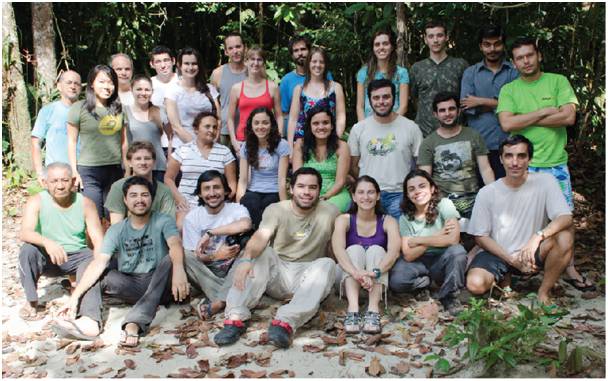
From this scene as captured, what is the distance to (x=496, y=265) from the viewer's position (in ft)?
16.3

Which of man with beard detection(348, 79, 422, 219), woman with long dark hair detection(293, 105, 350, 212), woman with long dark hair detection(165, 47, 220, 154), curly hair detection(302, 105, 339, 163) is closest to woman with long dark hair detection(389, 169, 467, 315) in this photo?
man with beard detection(348, 79, 422, 219)

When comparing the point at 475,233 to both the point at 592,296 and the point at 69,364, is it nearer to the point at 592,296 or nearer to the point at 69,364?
the point at 592,296

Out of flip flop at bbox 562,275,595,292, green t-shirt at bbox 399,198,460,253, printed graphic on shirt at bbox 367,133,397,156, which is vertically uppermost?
printed graphic on shirt at bbox 367,133,397,156

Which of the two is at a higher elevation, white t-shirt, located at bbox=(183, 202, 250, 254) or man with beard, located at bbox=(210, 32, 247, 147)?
man with beard, located at bbox=(210, 32, 247, 147)

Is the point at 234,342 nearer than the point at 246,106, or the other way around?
the point at 234,342

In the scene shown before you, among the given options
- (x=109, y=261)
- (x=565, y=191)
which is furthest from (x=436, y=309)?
(x=109, y=261)

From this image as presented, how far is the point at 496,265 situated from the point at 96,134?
3752 millimetres

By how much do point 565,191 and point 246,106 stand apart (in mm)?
3091

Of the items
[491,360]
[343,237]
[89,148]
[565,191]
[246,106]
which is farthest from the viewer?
[246,106]

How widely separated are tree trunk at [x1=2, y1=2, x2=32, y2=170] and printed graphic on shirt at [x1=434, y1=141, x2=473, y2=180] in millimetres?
6820

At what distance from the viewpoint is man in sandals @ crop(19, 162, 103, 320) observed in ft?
16.7

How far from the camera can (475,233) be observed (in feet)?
16.7

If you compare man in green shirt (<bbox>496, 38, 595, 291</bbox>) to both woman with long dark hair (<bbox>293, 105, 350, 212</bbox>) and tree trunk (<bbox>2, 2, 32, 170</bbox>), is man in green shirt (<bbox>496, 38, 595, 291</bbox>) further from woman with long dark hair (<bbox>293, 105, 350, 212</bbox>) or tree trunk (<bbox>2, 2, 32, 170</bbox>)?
tree trunk (<bbox>2, 2, 32, 170</bbox>)

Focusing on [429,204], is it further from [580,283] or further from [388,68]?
[388,68]
